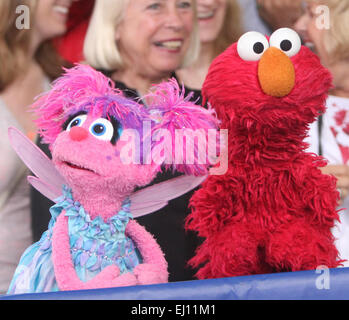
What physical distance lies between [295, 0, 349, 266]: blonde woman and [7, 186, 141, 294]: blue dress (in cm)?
44

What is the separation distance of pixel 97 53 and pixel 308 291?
59 cm

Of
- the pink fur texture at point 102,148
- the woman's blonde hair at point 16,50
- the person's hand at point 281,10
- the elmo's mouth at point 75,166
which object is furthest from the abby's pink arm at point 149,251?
the person's hand at point 281,10

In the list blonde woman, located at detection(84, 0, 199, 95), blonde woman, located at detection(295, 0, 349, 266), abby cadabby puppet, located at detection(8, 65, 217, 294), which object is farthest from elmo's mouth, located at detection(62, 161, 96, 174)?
blonde woman, located at detection(295, 0, 349, 266)

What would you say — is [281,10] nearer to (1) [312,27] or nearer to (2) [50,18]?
(1) [312,27]

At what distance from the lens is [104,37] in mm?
1045

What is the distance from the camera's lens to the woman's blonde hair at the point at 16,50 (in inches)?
39.9

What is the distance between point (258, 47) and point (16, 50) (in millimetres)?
477

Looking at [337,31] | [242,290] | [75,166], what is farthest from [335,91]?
[75,166]

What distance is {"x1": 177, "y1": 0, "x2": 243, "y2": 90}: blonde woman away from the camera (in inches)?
41.7

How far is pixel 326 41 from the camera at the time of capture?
3.56 ft

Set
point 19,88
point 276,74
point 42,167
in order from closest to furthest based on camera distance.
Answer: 1. point 276,74
2. point 42,167
3. point 19,88

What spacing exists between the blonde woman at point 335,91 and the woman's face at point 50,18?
1.52 ft
